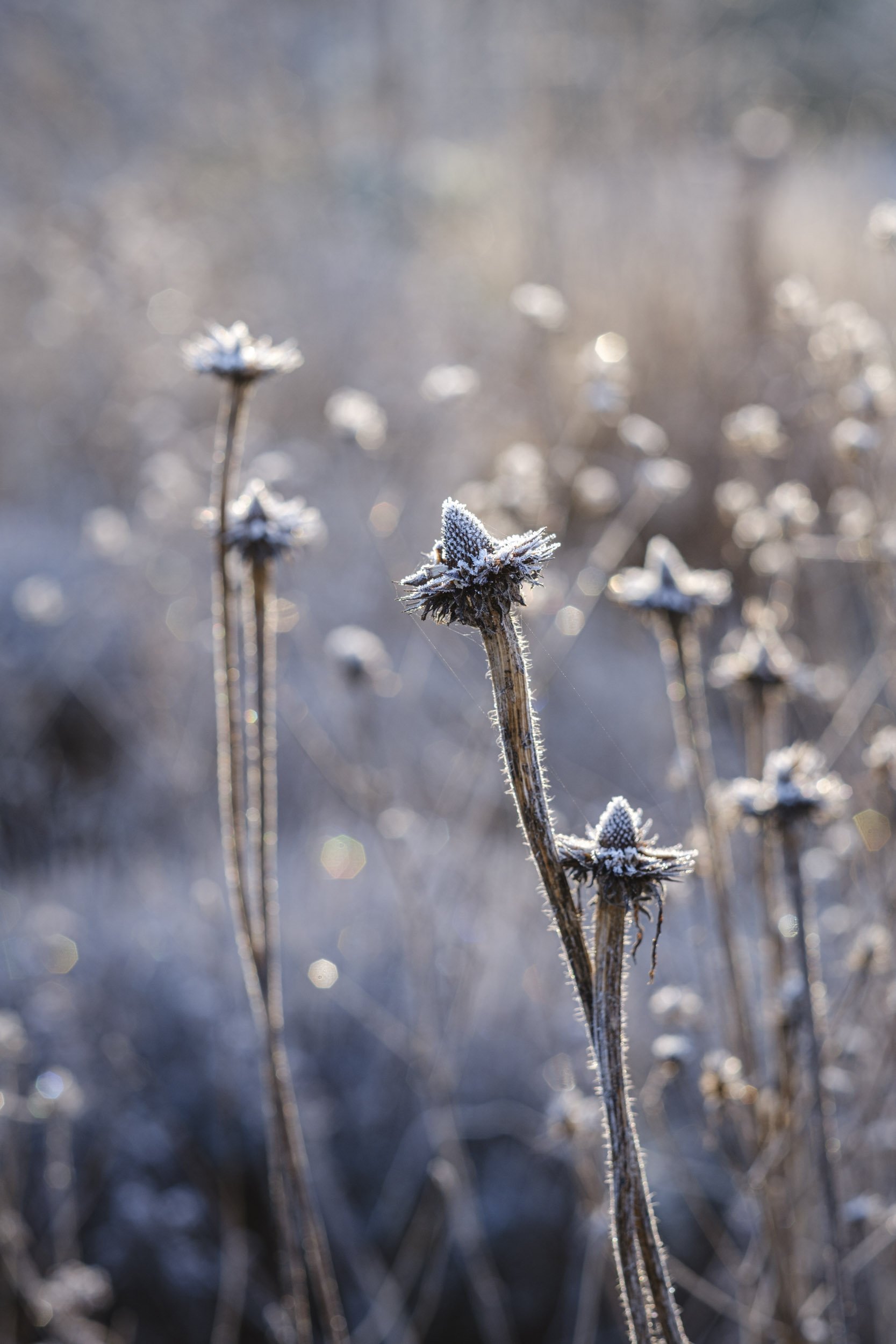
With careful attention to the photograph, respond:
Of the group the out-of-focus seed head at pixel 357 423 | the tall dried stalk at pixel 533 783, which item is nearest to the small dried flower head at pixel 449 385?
the out-of-focus seed head at pixel 357 423

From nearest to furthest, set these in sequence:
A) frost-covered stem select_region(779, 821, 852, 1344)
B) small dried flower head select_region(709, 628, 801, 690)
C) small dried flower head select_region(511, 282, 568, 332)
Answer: frost-covered stem select_region(779, 821, 852, 1344) → small dried flower head select_region(709, 628, 801, 690) → small dried flower head select_region(511, 282, 568, 332)

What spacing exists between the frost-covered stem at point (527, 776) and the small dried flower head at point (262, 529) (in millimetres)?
349

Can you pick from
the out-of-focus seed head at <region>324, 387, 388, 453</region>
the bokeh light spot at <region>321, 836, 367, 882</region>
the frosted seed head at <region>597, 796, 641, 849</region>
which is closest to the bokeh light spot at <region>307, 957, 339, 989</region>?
the bokeh light spot at <region>321, 836, 367, 882</region>

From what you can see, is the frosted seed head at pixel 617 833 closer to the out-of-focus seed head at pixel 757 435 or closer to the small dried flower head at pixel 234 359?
the small dried flower head at pixel 234 359

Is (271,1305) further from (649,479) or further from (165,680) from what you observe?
(165,680)

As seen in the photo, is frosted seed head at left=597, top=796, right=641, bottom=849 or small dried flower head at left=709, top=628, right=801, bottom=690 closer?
frosted seed head at left=597, top=796, right=641, bottom=849

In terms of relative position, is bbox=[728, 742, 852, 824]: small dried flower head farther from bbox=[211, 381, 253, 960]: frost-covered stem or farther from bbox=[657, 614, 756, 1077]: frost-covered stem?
bbox=[211, 381, 253, 960]: frost-covered stem

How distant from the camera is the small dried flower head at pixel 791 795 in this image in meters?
0.84

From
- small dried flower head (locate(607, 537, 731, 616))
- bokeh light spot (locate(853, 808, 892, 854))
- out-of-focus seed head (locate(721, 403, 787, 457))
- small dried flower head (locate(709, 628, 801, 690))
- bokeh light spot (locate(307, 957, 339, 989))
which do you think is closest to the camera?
small dried flower head (locate(607, 537, 731, 616))

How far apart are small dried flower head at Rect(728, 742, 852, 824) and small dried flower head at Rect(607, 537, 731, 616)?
6.8 inches

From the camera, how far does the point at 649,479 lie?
192 cm

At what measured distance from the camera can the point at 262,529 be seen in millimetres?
881

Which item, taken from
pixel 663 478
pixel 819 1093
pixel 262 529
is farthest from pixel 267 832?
pixel 663 478

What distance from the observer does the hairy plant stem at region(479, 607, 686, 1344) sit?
0.58m
